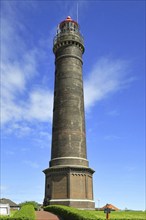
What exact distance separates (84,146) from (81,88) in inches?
A: 372

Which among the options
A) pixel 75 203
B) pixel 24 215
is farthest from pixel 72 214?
pixel 75 203

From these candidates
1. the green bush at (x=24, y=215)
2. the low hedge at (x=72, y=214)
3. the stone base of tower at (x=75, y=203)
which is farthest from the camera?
the stone base of tower at (x=75, y=203)

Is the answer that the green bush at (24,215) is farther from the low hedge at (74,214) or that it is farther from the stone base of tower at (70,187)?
the stone base of tower at (70,187)

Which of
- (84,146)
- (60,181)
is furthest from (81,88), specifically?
(60,181)

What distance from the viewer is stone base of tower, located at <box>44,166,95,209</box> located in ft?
114

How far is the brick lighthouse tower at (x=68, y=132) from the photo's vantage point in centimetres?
3541

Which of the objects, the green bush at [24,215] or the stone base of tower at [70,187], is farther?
the stone base of tower at [70,187]

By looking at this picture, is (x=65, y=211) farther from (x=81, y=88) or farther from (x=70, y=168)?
(x=81, y=88)

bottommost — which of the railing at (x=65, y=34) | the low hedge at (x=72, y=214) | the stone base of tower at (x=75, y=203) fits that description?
the stone base of tower at (x=75, y=203)

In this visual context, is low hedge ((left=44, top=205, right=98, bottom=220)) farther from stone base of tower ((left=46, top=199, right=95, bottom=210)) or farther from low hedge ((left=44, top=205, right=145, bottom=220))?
stone base of tower ((left=46, top=199, right=95, bottom=210))

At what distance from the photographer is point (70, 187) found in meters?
34.9

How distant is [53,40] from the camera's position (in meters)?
46.3

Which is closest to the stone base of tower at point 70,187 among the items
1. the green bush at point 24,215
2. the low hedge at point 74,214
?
the low hedge at point 74,214

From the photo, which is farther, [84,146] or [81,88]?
[81,88]
